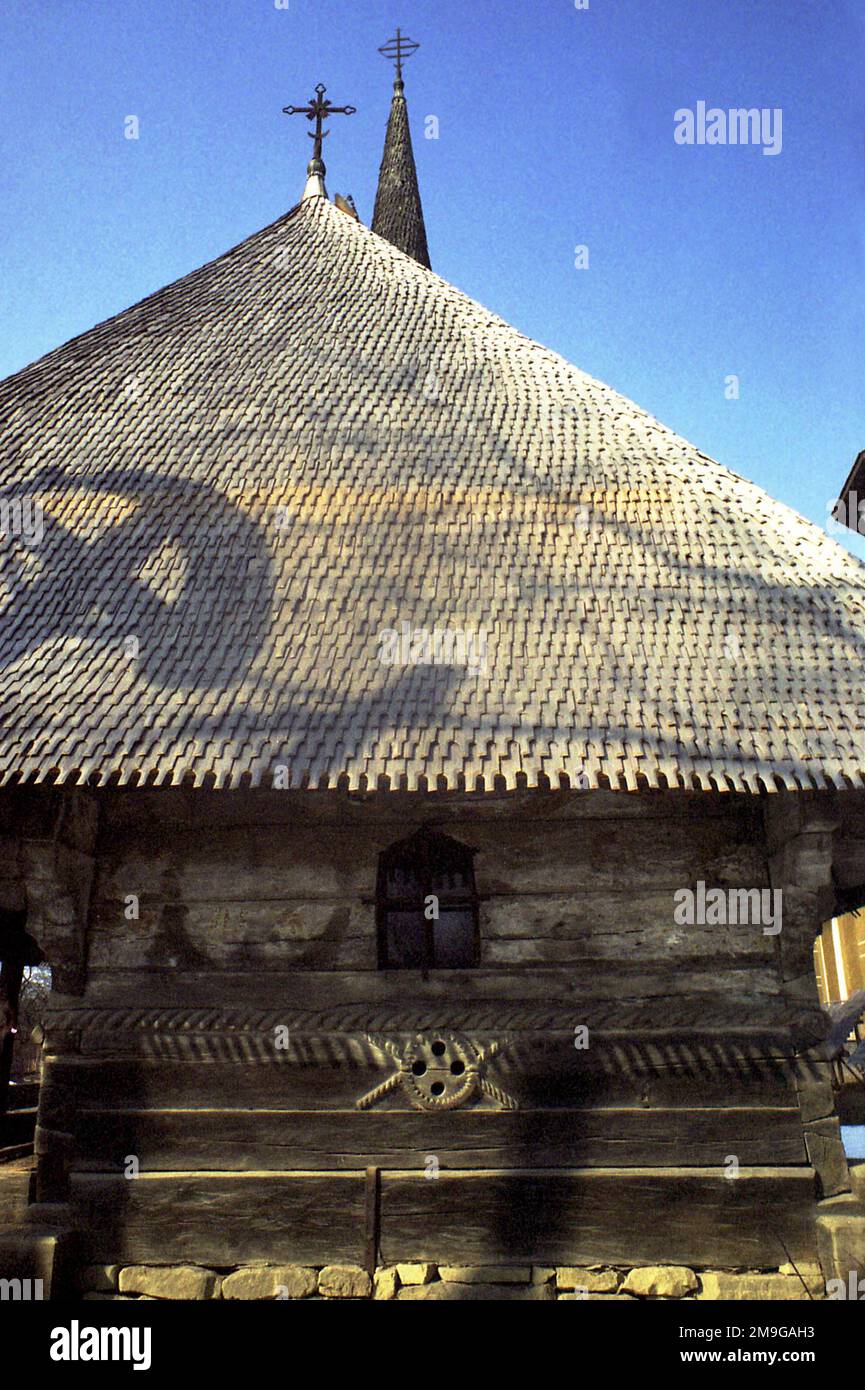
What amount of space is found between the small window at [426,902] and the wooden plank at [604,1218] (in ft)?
4.23

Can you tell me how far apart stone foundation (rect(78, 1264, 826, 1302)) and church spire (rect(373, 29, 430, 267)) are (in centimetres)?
2038

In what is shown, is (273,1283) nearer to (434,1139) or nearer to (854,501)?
(434,1139)

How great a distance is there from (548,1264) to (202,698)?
3891 mm

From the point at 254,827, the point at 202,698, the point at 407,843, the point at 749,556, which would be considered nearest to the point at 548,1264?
the point at 407,843

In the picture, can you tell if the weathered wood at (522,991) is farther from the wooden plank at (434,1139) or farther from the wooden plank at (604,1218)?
the wooden plank at (604,1218)

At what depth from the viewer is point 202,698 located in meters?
5.27

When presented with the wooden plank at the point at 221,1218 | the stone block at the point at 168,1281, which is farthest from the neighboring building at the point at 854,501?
the stone block at the point at 168,1281

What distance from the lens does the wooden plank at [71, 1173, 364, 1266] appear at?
4961 mm

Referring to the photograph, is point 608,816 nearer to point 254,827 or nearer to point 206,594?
point 254,827

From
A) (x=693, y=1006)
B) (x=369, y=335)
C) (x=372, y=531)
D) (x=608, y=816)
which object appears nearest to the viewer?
(x=693, y=1006)

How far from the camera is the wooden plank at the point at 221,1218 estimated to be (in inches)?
195

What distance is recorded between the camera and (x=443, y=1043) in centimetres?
515

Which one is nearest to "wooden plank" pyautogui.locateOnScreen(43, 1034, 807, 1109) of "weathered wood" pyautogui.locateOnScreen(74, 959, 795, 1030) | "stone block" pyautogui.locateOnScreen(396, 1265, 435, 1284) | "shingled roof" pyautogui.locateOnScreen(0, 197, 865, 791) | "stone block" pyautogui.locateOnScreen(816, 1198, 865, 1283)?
"weathered wood" pyautogui.locateOnScreen(74, 959, 795, 1030)

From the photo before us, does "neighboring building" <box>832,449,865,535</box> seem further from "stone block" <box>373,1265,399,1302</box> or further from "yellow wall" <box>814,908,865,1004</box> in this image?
"stone block" <box>373,1265,399,1302</box>
